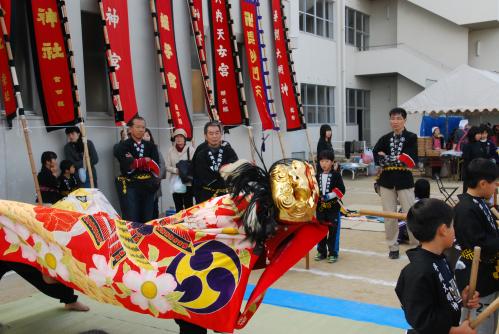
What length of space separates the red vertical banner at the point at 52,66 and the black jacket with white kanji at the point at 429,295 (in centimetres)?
540

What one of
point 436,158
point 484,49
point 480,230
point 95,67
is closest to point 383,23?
point 484,49

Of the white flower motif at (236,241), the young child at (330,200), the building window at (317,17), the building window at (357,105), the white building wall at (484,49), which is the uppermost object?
the building window at (317,17)

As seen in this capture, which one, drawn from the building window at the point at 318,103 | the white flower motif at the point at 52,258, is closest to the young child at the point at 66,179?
the white flower motif at the point at 52,258

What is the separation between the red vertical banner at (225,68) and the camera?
8773mm

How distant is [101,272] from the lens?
2541mm

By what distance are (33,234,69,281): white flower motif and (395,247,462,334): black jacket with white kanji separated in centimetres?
183

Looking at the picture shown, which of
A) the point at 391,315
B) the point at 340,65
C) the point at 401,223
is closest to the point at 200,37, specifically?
the point at 401,223

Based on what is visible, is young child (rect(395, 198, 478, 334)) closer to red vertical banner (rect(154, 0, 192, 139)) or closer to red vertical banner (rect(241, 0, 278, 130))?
red vertical banner (rect(154, 0, 192, 139))

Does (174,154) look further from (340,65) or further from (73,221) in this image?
(340,65)

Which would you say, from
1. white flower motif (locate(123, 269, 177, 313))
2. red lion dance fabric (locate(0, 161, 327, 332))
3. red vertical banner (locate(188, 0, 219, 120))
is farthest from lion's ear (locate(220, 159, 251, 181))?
red vertical banner (locate(188, 0, 219, 120))

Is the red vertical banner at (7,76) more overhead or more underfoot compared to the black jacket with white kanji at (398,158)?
more overhead

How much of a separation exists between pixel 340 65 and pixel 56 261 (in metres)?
16.2

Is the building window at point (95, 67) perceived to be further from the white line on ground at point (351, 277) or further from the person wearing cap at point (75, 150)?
the white line on ground at point (351, 277)

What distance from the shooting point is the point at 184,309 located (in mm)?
2393
